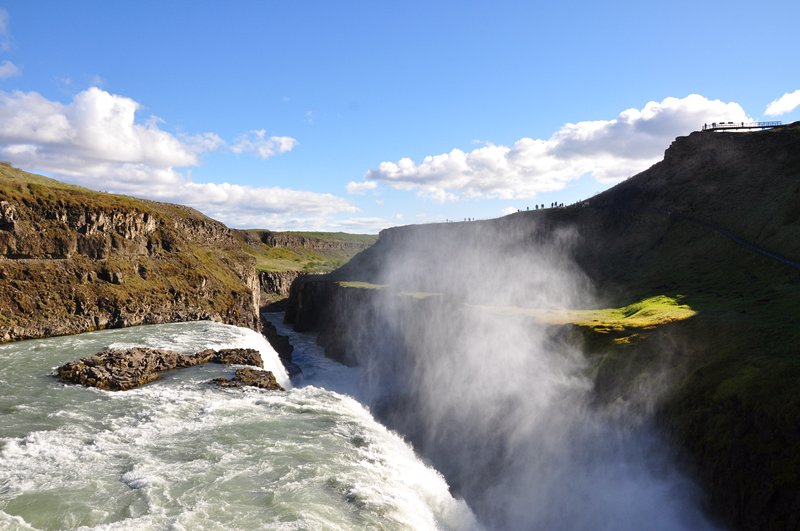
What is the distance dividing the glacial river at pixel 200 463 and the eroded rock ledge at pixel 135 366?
1.05 meters

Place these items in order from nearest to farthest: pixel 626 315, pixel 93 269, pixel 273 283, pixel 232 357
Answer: pixel 626 315 → pixel 232 357 → pixel 93 269 → pixel 273 283

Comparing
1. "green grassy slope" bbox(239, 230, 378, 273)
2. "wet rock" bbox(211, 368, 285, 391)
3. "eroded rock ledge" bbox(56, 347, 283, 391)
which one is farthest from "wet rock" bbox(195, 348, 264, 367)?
"green grassy slope" bbox(239, 230, 378, 273)

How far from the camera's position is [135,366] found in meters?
31.7

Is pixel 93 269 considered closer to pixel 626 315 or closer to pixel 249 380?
pixel 249 380

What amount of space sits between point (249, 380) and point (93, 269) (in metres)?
35.1

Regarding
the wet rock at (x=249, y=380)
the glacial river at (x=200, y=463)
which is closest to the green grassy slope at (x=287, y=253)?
the wet rock at (x=249, y=380)

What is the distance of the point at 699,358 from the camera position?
2169 cm

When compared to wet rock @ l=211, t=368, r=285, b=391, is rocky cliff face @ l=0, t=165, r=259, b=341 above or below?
above

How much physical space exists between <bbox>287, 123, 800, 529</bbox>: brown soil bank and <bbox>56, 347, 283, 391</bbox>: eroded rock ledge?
19111mm

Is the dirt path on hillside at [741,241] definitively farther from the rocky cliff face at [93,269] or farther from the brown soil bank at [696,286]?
the rocky cliff face at [93,269]

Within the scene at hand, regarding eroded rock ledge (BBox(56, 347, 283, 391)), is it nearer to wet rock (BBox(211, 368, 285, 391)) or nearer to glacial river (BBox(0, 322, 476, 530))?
wet rock (BBox(211, 368, 285, 391))

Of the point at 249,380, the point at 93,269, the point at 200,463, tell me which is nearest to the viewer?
the point at 200,463

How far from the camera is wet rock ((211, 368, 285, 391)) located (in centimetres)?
2966

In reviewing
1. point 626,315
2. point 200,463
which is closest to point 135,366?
point 200,463
